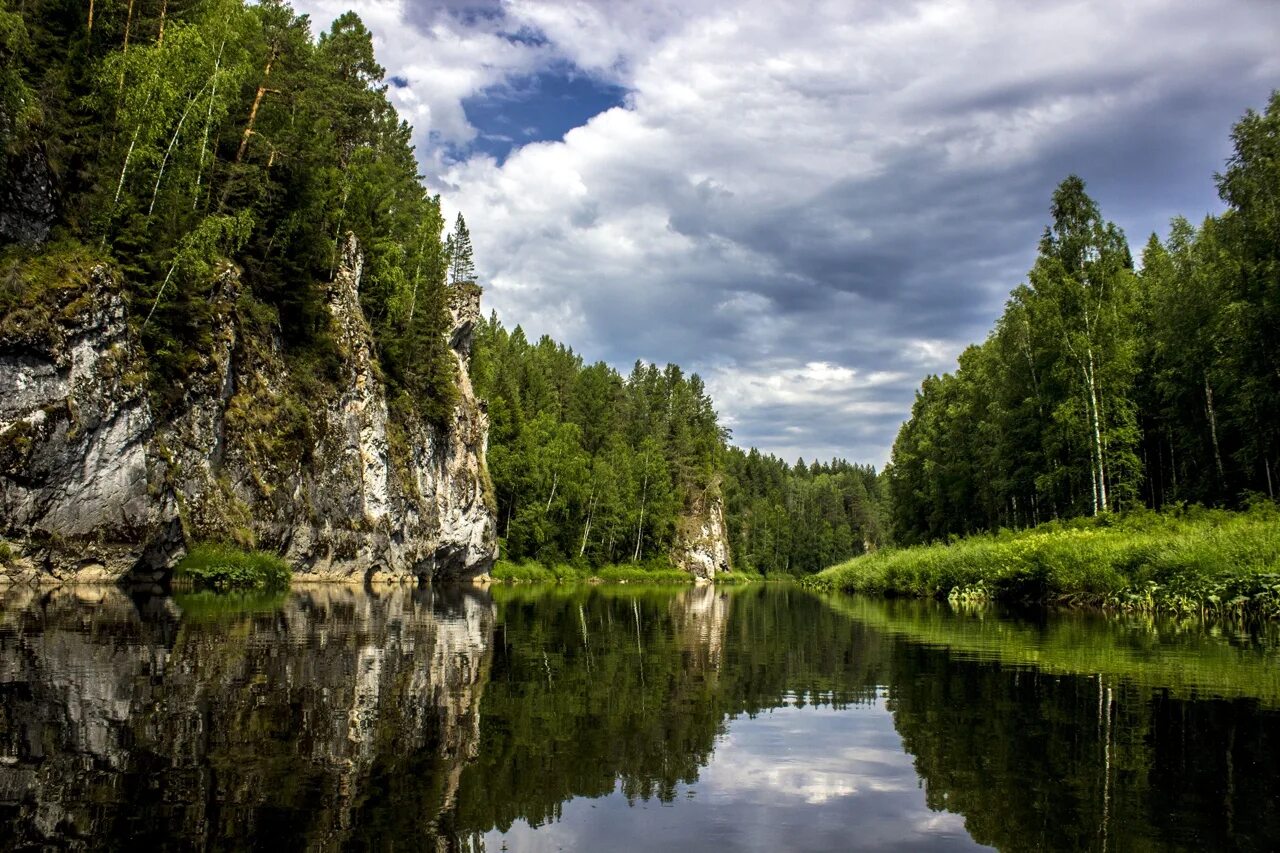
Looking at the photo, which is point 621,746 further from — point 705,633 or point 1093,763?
point 705,633

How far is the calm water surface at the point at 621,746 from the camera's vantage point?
5.33 m

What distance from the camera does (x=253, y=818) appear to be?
519 cm

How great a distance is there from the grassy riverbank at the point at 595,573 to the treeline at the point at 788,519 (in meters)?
25.6

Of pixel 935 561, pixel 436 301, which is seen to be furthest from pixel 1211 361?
pixel 436 301

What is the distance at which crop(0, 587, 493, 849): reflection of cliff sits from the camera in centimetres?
514

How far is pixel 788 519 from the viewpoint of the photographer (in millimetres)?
162250

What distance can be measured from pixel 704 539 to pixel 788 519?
1891 inches

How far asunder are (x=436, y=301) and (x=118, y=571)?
38.2 meters

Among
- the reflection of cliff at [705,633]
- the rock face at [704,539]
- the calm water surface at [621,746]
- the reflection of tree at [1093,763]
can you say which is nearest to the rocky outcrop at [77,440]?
the calm water surface at [621,746]

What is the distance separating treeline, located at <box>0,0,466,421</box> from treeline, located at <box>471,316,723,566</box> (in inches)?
1194

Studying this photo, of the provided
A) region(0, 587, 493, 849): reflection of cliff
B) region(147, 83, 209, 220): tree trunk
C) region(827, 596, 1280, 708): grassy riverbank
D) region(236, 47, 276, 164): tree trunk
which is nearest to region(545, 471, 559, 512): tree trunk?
region(236, 47, 276, 164): tree trunk

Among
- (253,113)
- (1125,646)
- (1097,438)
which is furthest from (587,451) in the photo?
(1125,646)

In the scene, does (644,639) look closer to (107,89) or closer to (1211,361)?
(107,89)

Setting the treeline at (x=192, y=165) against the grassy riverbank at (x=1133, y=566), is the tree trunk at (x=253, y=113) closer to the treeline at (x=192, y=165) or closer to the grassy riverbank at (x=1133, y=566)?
the treeline at (x=192, y=165)
